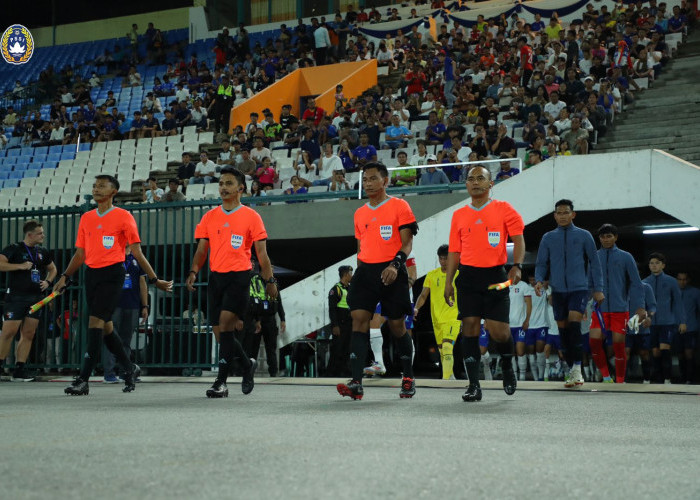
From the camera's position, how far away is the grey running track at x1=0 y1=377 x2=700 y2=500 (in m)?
3.06

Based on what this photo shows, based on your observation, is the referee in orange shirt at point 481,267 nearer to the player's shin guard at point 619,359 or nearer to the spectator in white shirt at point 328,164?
the player's shin guard at point 619,359

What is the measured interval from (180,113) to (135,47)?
9875 mm

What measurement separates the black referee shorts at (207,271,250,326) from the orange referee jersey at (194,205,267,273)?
52 millimetres

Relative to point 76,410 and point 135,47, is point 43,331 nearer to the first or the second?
point 76,410

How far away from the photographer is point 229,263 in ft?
26.0

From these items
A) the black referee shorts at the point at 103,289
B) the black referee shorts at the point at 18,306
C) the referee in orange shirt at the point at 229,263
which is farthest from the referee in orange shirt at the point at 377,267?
the black referee shorts at the point at 18,306

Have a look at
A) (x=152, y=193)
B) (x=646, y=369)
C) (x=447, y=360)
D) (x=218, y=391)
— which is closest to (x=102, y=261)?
(x=218, y=391)

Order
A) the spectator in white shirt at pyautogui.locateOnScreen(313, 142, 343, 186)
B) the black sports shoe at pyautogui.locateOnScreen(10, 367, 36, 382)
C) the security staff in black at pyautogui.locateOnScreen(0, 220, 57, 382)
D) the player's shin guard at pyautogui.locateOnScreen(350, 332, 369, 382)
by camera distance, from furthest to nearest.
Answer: the spectator in white shirt at pyautogui.locateOnScreen(313, 142, 343, 186) → the black sports shoe at pyautogui.locateOnScreen(10, 367, 36, 382) → the security staff in black at pyautogui.locateOnScreen(0, 220, 57, 382) → the player's shin guard at pyautogui.locateOnScreen(350, 332, 369, 382)

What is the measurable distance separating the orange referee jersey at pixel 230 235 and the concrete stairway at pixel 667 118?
9.84 m

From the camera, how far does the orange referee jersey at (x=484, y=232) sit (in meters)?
7.74

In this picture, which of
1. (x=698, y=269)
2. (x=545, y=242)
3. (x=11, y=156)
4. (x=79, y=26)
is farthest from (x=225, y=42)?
(x=545, y=242)

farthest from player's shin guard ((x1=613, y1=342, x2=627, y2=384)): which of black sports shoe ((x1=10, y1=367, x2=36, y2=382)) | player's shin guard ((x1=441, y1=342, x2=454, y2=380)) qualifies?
black sports shoe ((x1=10, y1=367, x2=36, y2=382))

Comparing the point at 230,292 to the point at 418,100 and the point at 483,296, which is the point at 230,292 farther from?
the point at 418,100

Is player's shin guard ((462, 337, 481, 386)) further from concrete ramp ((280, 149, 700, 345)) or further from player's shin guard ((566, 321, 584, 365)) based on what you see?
concrete ramp ((280, 149, 700, 345))
